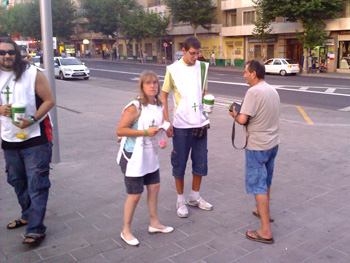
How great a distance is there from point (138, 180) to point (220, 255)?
0.99 meters

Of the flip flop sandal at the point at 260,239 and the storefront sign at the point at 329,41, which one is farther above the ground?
the storefront sign at the point at 329,41

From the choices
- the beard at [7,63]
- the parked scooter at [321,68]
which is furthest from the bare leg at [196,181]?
the parked scooter at [321,68]

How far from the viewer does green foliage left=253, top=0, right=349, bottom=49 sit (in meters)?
28.9

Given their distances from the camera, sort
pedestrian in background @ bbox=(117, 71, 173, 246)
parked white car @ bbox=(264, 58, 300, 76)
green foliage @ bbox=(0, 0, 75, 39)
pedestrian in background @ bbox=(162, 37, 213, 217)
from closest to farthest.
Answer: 1. pedestrian in background @ bbox=(117, 71, 173, 246)
2. pedestrian in background @ bbox=(162, 37, 213, 217)
3. parked white car @ bbox=(264, 58, 300, 76)
4. green foliage @ bbox=(0, 0, 75, 39)

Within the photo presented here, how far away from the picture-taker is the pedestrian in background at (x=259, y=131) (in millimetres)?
3578

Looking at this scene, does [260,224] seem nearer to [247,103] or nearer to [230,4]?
[247,103]

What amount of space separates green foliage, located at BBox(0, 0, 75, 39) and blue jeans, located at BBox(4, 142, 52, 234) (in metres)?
63.4

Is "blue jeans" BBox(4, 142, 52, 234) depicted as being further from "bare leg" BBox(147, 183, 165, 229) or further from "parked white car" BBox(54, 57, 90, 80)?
"parked white car" BBox(54, 57, 90, 80)

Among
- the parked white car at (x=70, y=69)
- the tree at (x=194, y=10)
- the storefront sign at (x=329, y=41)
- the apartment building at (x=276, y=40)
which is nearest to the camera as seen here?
the parked white car at (x=70, y=69)

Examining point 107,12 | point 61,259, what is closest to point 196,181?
point 61,259

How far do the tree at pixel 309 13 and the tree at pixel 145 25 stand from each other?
17.8 meters

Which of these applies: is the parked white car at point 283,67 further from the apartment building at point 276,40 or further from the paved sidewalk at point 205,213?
the paved sidewalk at point 205,213

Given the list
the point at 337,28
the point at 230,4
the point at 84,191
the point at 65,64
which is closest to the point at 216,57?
the point at 230,4

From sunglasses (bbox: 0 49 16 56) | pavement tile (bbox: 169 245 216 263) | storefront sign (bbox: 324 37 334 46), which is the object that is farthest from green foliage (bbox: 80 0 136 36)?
pavement tile (bbox: 169 245 216 263)
